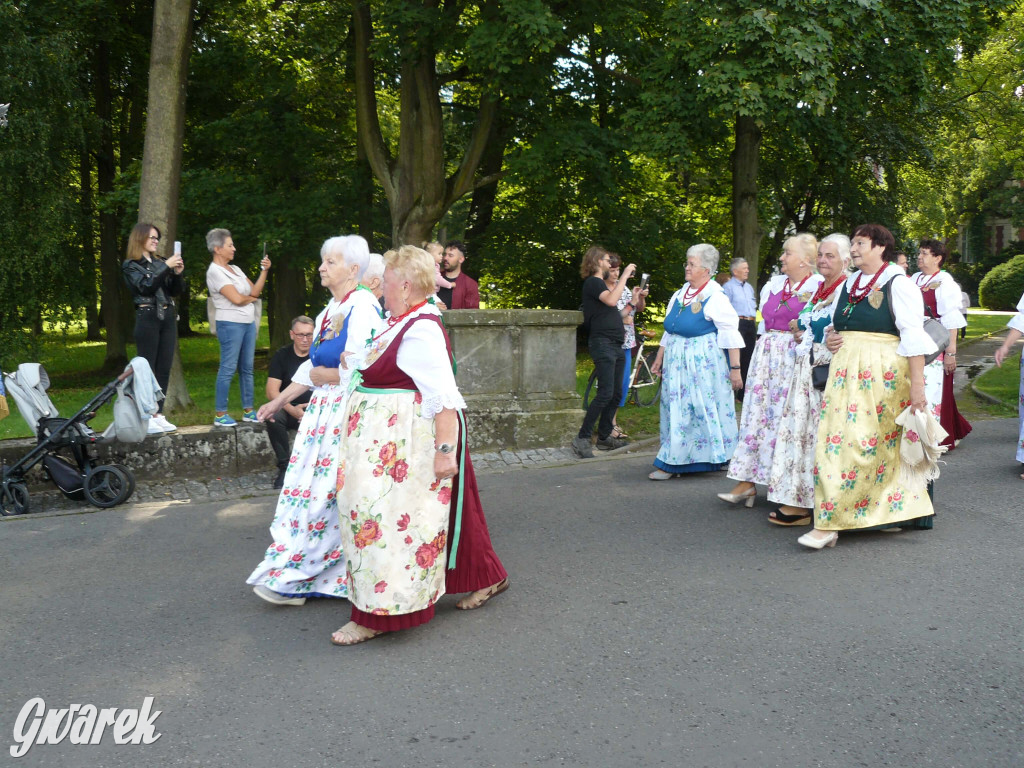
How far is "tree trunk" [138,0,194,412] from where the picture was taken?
1152 cm

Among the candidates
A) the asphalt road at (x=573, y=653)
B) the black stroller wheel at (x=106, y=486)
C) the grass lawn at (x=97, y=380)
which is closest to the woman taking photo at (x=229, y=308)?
the grass lawn at (x=97, y=380)

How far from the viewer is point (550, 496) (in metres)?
8.22

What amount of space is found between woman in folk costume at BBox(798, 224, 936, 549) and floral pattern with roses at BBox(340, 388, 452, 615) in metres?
2.85

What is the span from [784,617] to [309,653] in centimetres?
241

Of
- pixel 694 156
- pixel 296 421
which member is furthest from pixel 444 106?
pixel 296 421

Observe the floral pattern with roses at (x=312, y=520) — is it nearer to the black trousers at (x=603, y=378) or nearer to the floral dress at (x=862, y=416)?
the floral dress at (x=862, y=416)

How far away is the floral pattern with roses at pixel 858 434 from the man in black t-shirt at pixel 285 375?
4.12m

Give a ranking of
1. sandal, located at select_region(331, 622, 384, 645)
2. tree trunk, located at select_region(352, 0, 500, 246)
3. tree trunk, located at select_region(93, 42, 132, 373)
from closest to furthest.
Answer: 1. sandal, located at select_region(331, 622, 384, 645)
2. tree trunk, located at select_region(352, 0, 500, 246)
3. tree trunk, located at select_region(93, 42, 132, 373)

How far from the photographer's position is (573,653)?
4699mm

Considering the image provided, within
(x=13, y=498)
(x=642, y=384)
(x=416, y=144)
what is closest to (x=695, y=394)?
(x=642, y=384)

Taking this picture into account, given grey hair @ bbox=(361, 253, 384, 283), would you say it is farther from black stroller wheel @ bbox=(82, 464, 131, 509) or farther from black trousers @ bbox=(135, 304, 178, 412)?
black trousers @ bbox=(135, 304, 178, 412)

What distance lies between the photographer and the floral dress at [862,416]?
20.8 ft

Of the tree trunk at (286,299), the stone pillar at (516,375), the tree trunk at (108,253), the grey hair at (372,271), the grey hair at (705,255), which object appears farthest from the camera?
the tree trunk at (286,299)

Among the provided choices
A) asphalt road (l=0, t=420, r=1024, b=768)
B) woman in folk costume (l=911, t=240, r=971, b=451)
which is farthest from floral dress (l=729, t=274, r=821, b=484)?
woman in folk costume (l=911, t=240, r=971, b=451)
